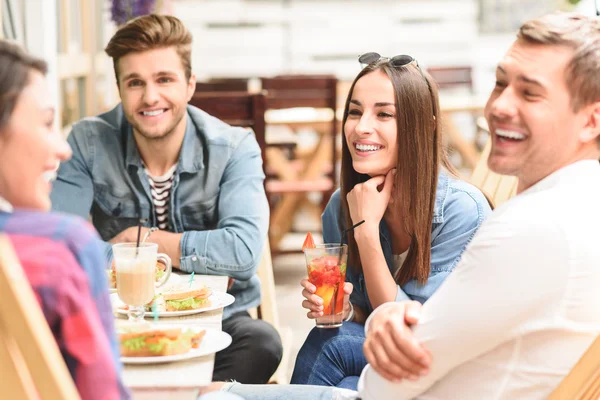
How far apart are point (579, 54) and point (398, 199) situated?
0.95 m

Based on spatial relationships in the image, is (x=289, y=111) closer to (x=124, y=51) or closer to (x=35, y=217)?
Result: (x=124, y=51)

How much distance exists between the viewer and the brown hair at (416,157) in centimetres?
225

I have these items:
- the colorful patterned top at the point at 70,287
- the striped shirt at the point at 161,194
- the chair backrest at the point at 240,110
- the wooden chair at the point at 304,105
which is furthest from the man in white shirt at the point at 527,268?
the wooden chair at the point at 304,105

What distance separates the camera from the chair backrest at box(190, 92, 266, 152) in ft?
11.3

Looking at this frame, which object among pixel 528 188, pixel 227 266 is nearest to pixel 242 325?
pixel 227 266

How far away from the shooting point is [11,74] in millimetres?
1230

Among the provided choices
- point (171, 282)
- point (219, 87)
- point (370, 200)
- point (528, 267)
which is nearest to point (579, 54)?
point (528, 267)

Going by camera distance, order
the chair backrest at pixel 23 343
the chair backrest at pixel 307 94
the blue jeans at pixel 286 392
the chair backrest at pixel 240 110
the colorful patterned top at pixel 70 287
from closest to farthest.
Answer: the chair backrest at pixel 23 343, the colorful patterned top at pixel 70 287, the blue jeans at pixel 286 392, the chair backrest at pixel 240 110, the chair backrest at pixel 307 94

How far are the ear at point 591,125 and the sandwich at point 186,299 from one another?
894 millimetres

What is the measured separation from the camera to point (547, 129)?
4.73ft

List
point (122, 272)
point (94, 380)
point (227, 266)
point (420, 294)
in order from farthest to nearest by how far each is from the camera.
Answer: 1. point (227, 266)
2. point (420, 294)
3. point (122, 272)
4. point (94, 380)

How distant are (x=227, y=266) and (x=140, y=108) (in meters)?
0.57

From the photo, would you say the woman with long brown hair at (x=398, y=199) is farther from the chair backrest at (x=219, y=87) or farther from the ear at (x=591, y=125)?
the chair backrest at (x=219, y=87)

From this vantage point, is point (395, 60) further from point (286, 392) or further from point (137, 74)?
point (286, 392)
